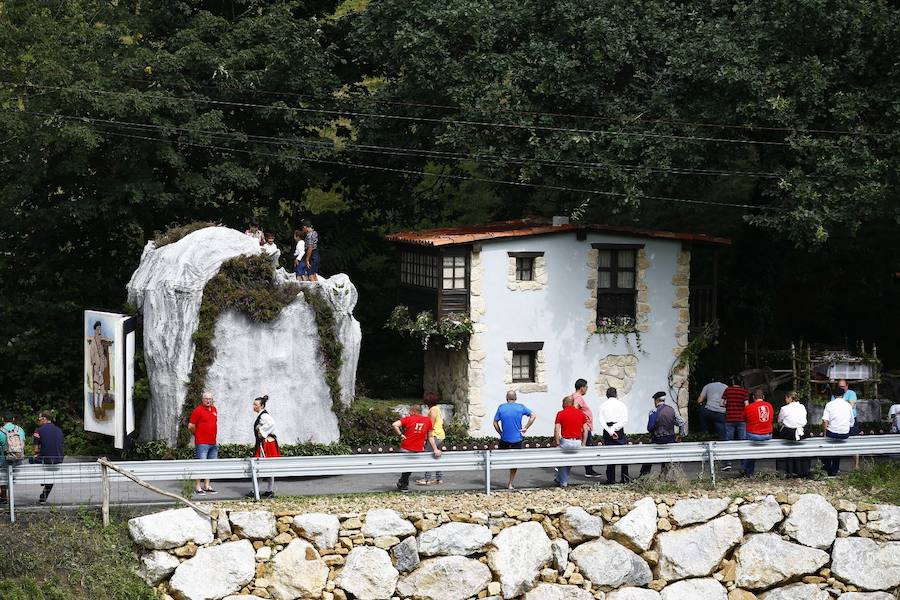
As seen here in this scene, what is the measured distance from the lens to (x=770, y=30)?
94.9 ft

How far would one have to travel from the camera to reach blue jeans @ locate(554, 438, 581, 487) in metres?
23.8

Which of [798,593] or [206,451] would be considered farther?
[798,593]

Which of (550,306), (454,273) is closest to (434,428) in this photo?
(454,273)

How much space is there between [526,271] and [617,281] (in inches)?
82.6

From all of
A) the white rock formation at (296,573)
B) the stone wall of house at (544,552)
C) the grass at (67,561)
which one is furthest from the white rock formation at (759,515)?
the grass at (67,561)

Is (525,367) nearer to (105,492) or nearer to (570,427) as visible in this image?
(570,427)

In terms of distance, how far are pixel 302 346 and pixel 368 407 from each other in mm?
2170

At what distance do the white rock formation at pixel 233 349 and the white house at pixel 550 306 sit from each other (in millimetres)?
3173

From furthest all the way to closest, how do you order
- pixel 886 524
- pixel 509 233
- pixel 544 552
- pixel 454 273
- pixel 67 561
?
pixel 454 273 < pixel 509 233 < pixel 886 524 < pixel 544 552 < pixel 67 561

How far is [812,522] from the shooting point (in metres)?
24.1

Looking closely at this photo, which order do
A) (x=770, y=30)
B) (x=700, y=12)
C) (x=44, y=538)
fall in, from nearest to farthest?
(x=44, y=538), (x=770, y=30), (x=700, y=12)

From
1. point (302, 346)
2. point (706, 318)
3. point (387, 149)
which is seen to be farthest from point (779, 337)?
point (302, 346)

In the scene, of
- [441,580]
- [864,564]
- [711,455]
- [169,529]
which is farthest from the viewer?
[711,455]

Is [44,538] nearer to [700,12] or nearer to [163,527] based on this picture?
[163,527]
